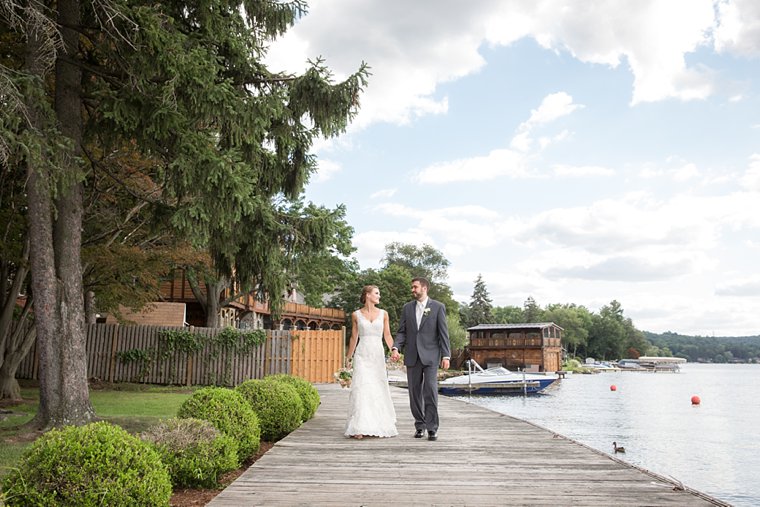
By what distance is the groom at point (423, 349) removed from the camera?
7.61m

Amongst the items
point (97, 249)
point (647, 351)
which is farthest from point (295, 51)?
point (647, 351)

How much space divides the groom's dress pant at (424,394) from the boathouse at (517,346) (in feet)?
182

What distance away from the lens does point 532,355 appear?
6259 cm

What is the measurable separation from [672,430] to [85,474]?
26.0 meters

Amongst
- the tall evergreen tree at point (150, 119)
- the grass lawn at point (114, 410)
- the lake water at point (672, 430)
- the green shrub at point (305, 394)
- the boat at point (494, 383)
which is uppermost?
the tall evergreen tree at point (150, 119)

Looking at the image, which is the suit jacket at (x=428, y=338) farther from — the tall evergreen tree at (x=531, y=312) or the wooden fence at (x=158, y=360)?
the tall evergreen tree at (x=531, y=312)

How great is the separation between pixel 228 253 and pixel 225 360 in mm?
10869

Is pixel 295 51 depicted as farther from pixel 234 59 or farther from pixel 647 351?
pixel 647 351

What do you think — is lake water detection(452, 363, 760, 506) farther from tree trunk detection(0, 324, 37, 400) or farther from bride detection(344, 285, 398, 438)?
tree trunk detection(0, 324, 37, 400)

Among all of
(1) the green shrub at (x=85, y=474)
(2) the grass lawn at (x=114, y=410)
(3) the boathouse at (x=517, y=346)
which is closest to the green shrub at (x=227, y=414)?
(2) the grass lawn at (x=114, y=410)

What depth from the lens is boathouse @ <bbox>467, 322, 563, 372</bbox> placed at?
62.6 meters

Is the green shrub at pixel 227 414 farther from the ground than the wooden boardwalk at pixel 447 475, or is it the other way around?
the green shrub at pixel 227 414

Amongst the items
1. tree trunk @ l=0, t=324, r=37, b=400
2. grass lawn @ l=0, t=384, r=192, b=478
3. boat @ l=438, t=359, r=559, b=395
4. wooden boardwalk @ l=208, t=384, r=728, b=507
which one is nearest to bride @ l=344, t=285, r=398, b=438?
wooden boardwalk @ l=208, t=384, r=728, b=507

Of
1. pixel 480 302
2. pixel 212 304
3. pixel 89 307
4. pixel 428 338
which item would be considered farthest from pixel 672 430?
pixel 480 302
